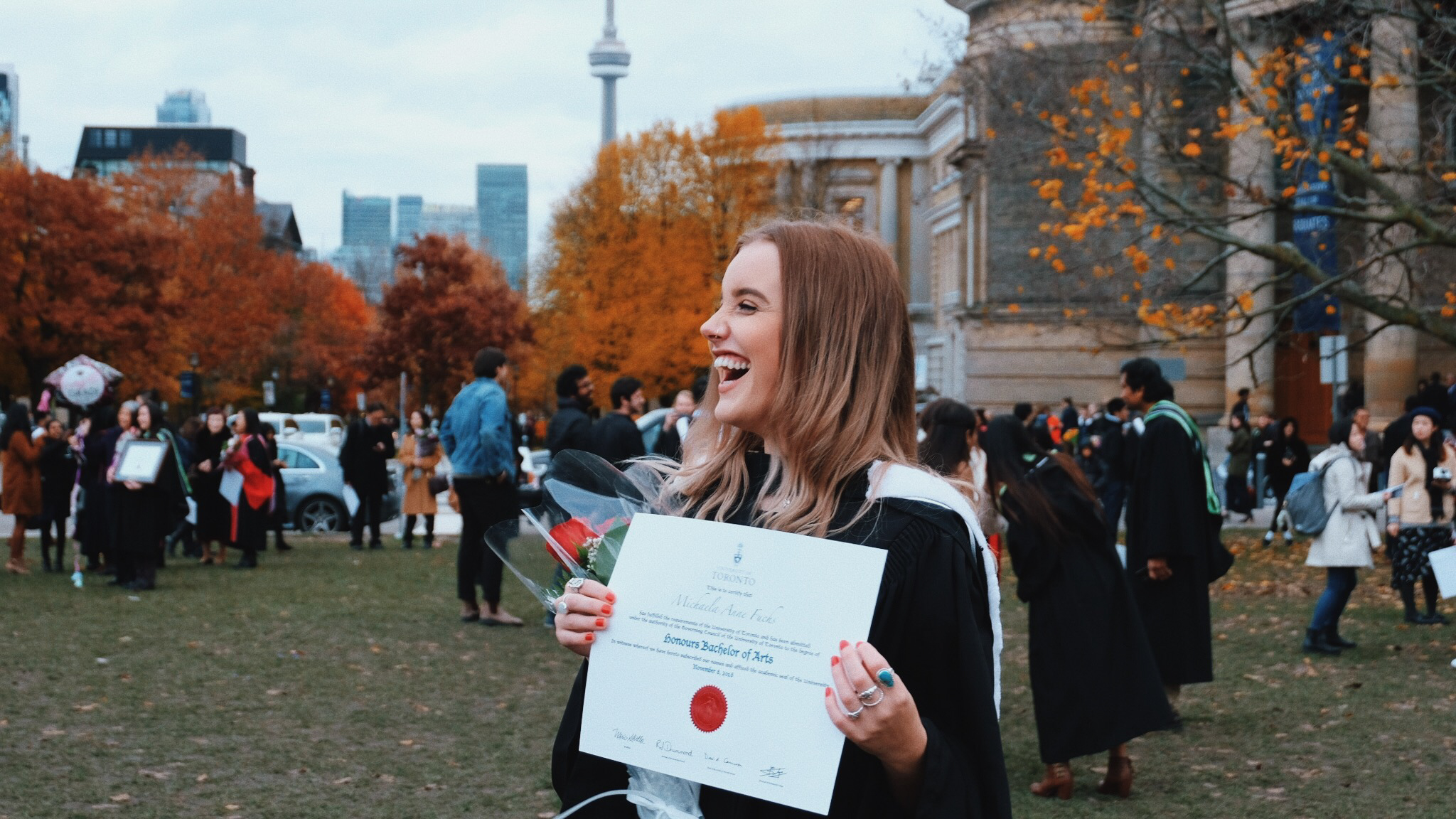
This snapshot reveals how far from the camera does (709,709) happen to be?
238 cm

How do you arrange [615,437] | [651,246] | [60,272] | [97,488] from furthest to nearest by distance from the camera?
[651,246] → [60,272] → [97,488] → [615,437]

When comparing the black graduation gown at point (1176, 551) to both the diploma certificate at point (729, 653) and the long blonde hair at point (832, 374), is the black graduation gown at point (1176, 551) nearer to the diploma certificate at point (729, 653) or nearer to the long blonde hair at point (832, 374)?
the long blonde hair at point (832, 374)

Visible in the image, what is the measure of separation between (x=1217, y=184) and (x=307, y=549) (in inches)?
867

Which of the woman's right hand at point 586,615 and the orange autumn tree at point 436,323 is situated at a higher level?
the orange autumn tree at point 436,323

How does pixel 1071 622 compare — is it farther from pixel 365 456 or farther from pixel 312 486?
pixel 312 486

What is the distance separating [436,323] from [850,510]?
62.6m

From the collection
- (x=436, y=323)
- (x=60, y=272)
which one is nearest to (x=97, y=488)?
(x=60, y=272)

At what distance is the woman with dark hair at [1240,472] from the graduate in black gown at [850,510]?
24693 millimetres

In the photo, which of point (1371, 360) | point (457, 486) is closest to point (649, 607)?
point (457, 486)

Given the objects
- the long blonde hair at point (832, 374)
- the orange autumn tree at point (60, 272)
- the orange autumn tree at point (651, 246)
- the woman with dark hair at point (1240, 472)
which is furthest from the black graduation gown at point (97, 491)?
the orange autumn tree at point (651, 246)

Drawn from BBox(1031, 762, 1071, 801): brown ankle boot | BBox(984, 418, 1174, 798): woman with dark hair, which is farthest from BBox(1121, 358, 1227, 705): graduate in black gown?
BBox(1031, 762, 1071, 801): brown ankle boot

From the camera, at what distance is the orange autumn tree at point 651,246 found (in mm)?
54031

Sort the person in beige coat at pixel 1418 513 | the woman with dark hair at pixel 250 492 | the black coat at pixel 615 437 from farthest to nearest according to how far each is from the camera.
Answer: the woman with dark hair at pixel 250 492 → the person in beige coat at pixel 1418 513 → the black coat at pixel 615 437

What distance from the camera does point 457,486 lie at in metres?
12.9
